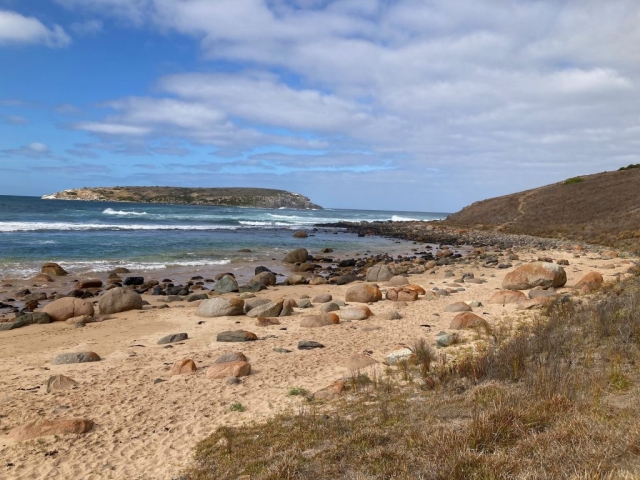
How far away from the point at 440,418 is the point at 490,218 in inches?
2089

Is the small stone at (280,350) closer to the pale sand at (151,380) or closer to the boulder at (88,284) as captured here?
the pale sand at (151,380)

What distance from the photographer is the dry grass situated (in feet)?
12.0

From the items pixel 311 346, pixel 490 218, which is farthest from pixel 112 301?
pixel 490 218

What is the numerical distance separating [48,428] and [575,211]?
155ft

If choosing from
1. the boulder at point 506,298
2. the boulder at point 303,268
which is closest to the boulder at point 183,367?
the boulder at point 506,298

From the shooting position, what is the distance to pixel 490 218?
54.1 metres

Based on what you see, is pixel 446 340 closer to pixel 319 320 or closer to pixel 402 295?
pixel 319 320

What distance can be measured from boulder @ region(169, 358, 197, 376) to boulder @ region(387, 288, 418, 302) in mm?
Answer: 8014

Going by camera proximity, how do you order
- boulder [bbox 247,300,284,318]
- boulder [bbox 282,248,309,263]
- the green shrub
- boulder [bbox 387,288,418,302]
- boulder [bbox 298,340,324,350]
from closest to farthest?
boulder [bbox 298,340,324,350], boulder [bbox 247,300,284,318], boulder [bbox 387,288,418,302], boulder [bbox 282,248,309,263], the green shrub

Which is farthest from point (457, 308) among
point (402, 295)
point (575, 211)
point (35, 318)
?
point (575, 211)

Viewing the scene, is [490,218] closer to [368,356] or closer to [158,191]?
[368,356]

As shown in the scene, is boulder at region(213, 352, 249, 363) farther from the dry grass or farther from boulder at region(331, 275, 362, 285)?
boulder at region(331, 275, 362, 285)

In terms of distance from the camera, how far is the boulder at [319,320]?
1148cm

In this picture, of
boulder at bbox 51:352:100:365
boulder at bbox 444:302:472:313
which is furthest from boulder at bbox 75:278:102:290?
boulder at bbox 444:302:472:313
